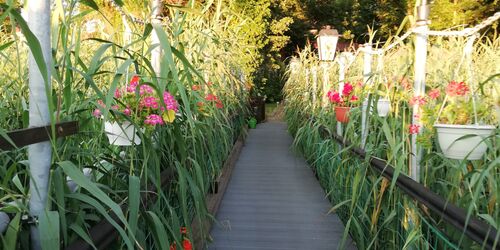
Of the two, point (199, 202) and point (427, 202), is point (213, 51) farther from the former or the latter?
point (427, 202)

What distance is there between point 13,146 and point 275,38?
40.1 ft

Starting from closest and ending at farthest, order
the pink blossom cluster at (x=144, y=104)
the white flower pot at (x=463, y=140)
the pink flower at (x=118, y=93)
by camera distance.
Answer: the white flower pot at (x=463, y=140), the pink blossom cluster at (x=144, y=104), the pink flower at (x=118, y=93)

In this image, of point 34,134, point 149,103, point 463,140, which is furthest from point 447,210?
point 34,134

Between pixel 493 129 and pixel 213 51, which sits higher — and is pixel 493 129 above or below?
below

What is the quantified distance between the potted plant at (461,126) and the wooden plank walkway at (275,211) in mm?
1537

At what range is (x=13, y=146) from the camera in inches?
41.4

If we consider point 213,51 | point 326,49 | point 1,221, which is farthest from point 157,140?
point 326,49

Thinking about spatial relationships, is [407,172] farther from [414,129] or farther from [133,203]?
[133,203]

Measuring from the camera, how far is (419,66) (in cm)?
218

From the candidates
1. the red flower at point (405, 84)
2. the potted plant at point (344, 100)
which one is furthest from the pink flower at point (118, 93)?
the potted plant at point (344, 100)

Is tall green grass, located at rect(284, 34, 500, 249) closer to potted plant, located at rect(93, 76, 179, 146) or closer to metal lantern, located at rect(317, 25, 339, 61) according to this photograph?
potted plant, located at rect(93, 76, 179, 146)

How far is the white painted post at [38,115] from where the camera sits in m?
1.23

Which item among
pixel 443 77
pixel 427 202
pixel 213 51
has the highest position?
pixel 213 51

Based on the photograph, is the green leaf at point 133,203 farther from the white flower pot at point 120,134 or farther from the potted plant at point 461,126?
the potted plant at point 461,126
